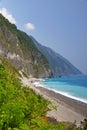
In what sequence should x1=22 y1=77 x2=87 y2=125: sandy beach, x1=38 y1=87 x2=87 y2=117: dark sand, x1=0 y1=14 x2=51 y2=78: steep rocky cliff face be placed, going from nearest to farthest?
1. x1=22 y1=77 x2=87 y2=125: sandy beach
2. x1=38 y1=87 x2=87 y2=117: dark sand
3. x1=0 y1=14 x2=51 y2=78: steep rocky cliff face

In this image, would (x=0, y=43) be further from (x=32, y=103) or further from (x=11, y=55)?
(x=32, y=103)

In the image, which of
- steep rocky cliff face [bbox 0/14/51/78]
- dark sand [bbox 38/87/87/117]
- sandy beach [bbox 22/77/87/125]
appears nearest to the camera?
sandy beach [bbox 22/77/87/125]

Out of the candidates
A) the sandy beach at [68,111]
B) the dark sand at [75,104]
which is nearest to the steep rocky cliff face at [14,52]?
the dark sand at [75,104]

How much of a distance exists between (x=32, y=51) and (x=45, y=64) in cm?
1662

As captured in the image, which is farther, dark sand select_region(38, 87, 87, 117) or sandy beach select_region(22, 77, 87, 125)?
dark sand select_region(38, 87, 87, 117)

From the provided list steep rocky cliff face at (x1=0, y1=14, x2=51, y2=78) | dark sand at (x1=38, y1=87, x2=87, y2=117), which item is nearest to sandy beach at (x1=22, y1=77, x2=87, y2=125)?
dark sand at (x1=38, y1=87, x2=87, y2=117)

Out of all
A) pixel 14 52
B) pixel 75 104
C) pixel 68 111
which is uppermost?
pixel 14 52

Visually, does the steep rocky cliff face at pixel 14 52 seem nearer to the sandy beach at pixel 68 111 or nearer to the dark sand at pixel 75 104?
the dark sand at pixel 75 104

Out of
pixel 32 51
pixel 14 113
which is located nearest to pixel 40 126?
pixel 14 113

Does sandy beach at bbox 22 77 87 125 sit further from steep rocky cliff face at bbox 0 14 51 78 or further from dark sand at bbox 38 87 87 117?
steep rocky cliff face at bbox 0 14 51 78

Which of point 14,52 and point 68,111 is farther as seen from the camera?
point 14,52

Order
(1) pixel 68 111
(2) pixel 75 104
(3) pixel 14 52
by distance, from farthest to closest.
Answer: (3) pixel 14 52 → (2) pixel 75 104 → (1) pixel 68 111

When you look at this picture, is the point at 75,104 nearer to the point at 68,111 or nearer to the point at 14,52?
the point at 68,111

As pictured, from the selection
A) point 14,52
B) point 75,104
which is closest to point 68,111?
point 75,104
